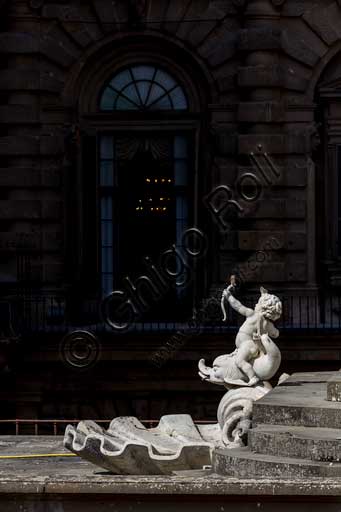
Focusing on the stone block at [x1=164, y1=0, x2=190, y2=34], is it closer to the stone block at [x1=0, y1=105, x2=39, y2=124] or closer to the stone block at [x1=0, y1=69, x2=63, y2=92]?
the stone block at [x1=0, y1=69, x2=63, y2=92]

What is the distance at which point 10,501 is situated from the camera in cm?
2803

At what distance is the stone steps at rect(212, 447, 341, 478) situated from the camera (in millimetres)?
27656

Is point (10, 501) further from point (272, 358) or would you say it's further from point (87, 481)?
point (272, 358)

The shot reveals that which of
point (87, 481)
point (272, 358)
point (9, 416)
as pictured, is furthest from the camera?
point (9, 416)

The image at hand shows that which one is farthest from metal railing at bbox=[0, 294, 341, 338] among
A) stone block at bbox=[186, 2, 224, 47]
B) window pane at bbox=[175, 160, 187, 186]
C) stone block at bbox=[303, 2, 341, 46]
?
stone block at bbox=[186, 2, 224, 47]

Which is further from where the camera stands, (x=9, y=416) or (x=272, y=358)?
(x=9, y=416)

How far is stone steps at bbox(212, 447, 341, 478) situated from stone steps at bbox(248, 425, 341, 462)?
0.10 m

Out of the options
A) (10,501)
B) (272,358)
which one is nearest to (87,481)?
(10,501)

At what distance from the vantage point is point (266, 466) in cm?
2802

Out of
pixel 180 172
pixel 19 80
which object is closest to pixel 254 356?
pixel 180 172

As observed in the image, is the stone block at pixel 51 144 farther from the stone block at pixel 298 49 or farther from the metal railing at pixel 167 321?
the stone block at pixel 298 49

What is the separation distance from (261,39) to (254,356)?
1273cm

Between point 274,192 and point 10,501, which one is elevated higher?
point 274,192

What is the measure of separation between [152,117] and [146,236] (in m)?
2.05
